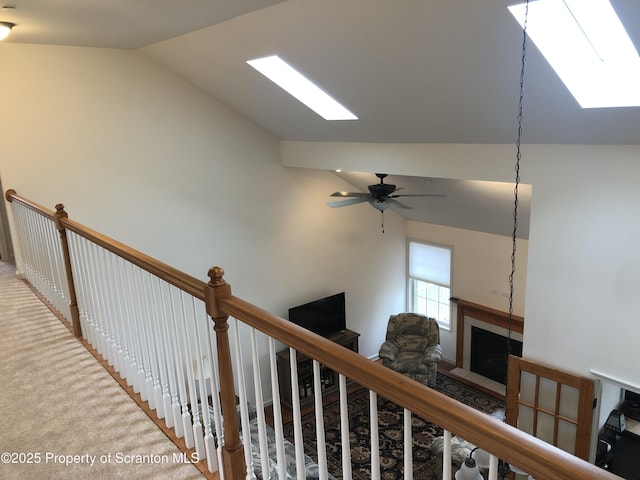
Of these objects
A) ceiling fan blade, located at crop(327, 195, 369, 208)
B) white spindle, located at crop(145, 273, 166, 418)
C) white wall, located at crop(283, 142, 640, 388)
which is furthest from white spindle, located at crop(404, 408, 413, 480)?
Result: ceiling fan blade, located at crop(327, 195, 369, 208)

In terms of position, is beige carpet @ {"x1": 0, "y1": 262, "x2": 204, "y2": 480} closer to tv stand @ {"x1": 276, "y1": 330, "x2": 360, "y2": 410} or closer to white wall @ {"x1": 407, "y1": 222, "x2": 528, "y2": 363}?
tv stand @ {"x1": 276, "y1": 330, "x2": 360, "y2": 410}

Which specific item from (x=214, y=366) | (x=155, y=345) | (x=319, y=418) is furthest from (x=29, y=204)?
(x=319, y=418)

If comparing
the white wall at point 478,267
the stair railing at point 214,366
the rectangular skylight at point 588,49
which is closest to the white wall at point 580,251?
the rectangular skylight at point 588,49

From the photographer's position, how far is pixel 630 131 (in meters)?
3.62

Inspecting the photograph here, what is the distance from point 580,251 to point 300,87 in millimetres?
3377

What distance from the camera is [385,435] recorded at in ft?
22.1

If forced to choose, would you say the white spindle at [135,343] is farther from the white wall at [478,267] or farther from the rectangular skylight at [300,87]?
the white wall at [478,267]

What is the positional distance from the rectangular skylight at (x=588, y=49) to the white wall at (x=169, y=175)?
4.51 m

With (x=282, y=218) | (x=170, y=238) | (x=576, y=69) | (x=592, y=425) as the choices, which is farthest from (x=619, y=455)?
(x=170, y=238)

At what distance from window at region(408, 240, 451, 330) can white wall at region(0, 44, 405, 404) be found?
1.40 metres

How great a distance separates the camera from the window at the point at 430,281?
9.16 m

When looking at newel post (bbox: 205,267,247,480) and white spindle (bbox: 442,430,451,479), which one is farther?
newel post (bbox: 205,267,247,480)

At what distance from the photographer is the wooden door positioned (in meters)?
4.52

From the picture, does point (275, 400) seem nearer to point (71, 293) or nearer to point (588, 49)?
point (71, 293)
